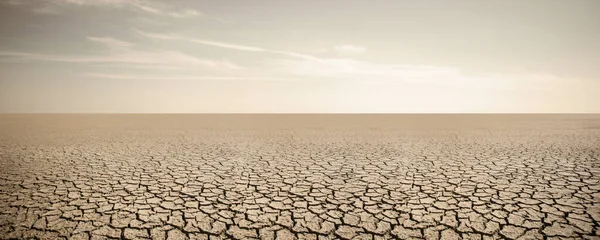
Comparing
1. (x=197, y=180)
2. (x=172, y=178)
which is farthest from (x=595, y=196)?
(x=172, y=178)

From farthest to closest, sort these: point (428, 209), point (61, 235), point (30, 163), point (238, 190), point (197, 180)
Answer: point (30, 163) → point (197, 180) → point (238, 190) → point (428, 209) → point (61, 235)

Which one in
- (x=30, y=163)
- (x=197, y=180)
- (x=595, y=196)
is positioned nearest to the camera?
(x=595, y=196)

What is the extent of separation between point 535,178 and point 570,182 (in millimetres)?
416

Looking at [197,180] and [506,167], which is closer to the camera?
[197,180]

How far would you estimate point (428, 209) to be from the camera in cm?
346

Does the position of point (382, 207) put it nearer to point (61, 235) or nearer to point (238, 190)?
point (238, 190)

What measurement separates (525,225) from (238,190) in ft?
10.9

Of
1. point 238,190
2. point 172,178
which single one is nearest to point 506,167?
point 238,190

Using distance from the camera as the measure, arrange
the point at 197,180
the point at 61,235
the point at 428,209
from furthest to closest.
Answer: the point at 197,180, the point at 428,209, the point at 61,235

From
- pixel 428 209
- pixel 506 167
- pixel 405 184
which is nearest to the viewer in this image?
pixel 428 209

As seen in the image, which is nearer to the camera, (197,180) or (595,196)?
(595,196)

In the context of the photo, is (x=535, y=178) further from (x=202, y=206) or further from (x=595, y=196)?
(x=202, y=206)

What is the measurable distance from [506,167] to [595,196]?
6.43ft

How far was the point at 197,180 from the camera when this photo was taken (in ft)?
16.0
